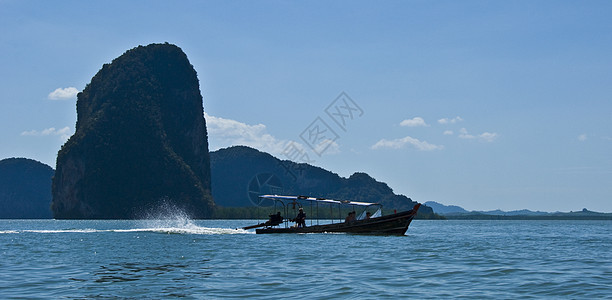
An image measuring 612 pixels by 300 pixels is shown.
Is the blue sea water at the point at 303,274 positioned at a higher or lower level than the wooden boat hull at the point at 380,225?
lower

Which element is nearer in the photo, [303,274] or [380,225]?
[303,274]

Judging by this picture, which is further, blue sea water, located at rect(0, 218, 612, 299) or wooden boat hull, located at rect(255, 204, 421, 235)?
wooden boat hull, located at rect(255, 204, 421, 235)

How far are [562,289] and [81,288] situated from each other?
58.6ft

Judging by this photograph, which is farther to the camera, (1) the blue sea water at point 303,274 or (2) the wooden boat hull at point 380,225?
(2) the wooden boat hull at point 380,225

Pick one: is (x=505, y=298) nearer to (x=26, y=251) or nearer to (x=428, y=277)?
(x=428, y=277)

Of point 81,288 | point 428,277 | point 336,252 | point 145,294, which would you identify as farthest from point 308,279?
point 336,252

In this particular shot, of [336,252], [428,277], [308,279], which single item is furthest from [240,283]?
[336,252]

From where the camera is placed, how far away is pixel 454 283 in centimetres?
2422

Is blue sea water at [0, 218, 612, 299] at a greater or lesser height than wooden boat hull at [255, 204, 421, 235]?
lesser

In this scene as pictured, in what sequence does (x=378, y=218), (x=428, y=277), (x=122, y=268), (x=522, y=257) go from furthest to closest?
(x=378, y=218)
(x=522, y=257)
(x=122, y=268)
(x=428, y=277)

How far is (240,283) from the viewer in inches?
938

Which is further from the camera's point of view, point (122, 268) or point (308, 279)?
point (122, 268)

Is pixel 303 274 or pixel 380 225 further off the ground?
pixel 380 225

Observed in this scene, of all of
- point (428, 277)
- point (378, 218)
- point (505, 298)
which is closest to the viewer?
point (505, 298)
